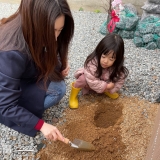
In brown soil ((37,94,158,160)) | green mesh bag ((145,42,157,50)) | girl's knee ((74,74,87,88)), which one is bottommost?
green mesh bag ((145,42,157,50))

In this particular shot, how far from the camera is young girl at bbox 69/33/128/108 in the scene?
1.83 metres

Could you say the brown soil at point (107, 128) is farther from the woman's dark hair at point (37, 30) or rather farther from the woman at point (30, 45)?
the woman's dark hair at point (37, 30)

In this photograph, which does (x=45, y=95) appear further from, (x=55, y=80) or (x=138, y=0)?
(x=138, y=0)

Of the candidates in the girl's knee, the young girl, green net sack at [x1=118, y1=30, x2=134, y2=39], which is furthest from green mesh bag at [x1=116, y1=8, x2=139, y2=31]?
the girl's knee

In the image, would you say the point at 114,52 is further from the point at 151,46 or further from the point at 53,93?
the point at 151,46

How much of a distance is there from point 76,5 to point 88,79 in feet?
11.0

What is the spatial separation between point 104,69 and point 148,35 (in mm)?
1394

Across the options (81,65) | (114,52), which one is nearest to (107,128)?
(114,52)

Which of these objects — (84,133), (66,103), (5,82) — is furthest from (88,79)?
(5,82)

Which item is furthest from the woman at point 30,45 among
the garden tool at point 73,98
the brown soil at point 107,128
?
the garden tool at point 73,98

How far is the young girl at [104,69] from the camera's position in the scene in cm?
183

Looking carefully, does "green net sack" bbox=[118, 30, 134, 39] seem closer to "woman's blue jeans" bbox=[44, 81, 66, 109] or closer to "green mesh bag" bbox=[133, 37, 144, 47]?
"green mesh bag" bbox=[133, 37, 144, 47]

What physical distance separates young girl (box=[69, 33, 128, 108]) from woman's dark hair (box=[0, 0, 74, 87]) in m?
0.56

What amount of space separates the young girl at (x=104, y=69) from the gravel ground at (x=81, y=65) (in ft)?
0.82
